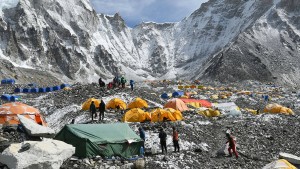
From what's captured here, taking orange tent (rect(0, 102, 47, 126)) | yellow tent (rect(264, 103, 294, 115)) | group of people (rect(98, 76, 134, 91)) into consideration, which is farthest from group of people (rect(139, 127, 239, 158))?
group of people (rect(98, 76, 134, 91))

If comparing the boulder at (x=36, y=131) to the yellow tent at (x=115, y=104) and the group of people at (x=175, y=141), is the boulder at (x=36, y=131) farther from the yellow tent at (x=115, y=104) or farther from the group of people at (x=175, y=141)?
the yellow tent at (x=115, y=104)

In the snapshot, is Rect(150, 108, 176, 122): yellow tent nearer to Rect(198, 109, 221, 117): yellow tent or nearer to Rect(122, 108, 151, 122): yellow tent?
Rect(122, 108, 151, 122): yellow tent

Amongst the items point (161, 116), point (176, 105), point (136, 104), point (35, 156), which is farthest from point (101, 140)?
point (176, 105)

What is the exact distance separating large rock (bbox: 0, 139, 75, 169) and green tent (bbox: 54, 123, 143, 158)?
10.9 ft

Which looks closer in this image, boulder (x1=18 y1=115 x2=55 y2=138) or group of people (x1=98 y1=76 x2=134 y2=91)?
boulder (x1=18 y1=115 x2=55 y2=138)

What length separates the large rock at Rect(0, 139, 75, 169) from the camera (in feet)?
50.8

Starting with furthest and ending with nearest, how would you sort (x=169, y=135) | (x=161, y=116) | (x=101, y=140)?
(x=161, y=116) → (x=169, y=135) → (x=101, y=140)

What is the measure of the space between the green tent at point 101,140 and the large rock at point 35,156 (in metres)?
3.31

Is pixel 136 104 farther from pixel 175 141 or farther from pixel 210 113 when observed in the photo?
pixel 175 141

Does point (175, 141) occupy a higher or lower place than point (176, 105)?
lower

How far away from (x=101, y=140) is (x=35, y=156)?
19.7 feet

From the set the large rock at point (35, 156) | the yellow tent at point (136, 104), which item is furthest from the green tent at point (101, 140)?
the yellow tent at point (136, 104)

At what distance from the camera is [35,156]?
15898 millimetres

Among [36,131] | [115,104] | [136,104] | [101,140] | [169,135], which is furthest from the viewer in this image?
[136,104]
